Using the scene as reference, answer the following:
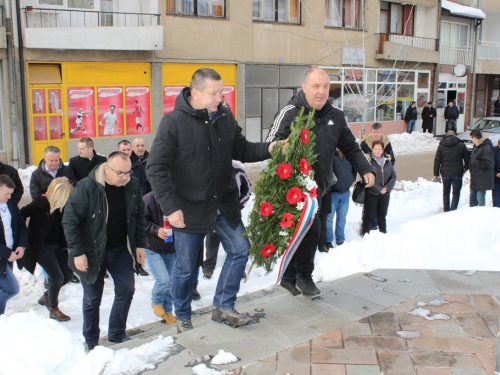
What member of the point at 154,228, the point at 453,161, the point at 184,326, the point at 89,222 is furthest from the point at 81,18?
the point at 184,326

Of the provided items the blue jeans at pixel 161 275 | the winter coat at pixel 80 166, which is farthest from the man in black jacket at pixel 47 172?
the blue jeans at pixel 161 275

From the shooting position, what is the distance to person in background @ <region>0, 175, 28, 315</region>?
588 cm

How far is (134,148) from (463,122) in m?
30.1

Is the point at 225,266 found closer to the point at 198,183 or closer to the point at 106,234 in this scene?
the point at 198,183

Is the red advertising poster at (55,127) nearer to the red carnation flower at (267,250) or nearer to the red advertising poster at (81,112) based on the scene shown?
the red advertising poster at (81,112)

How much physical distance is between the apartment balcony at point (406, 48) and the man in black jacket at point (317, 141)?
2247cm

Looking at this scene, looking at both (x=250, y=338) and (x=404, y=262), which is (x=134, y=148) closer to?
(x=404, y=262)

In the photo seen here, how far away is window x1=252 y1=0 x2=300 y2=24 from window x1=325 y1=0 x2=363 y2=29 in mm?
2028

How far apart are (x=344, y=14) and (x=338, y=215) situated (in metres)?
19.1

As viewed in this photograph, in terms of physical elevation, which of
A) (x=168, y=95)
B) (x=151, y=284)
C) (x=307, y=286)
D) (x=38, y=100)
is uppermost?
(x=168, y=95)

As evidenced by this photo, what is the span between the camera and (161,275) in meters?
6.23

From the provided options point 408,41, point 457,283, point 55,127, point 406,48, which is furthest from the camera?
point 408,41

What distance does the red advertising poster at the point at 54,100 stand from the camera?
1752 cm

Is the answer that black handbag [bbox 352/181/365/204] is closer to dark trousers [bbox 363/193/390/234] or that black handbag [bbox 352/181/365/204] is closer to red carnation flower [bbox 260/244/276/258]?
dark trousers [bbox 363/193/390/234]
